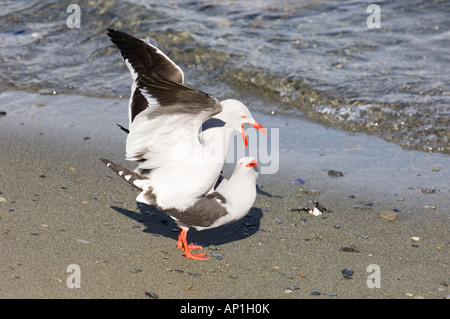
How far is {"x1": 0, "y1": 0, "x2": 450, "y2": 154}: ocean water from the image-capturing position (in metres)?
7.15

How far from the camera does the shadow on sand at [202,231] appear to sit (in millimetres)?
4652

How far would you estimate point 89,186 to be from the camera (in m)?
5.21

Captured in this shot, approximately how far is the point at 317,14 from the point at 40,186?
6.44m

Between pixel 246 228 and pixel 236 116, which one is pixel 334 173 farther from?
pixel 236 116

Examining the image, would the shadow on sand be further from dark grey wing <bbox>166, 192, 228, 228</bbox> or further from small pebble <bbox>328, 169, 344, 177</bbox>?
small pebble <bbox>328, 169, 344, 177</bbox>

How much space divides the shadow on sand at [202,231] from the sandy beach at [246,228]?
0.05 feet

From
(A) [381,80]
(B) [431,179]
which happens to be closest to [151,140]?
(B) [431,179]

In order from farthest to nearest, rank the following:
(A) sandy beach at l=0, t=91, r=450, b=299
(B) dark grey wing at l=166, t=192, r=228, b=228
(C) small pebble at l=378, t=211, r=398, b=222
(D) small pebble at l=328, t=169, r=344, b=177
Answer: (D) small pebble at l=328, t=169, r=344, b=177 → (C) small pebble at l=378, t=211, r=398, b=222 → (B) dark grey wing at l=166, t=192, r=228, b=228 → (A) sandy beach at l=0, t=91, r=450, b=299

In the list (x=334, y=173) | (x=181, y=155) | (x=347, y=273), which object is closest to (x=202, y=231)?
(x=181, y=155)

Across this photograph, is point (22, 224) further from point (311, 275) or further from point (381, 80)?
point (381, 80)

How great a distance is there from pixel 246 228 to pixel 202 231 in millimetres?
384

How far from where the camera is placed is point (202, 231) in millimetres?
4891

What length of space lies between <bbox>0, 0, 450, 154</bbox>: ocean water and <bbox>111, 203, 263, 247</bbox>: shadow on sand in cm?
238

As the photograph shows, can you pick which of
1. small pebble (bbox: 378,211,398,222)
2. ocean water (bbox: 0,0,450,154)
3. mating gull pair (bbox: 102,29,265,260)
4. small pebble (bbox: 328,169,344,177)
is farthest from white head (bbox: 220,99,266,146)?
ocean water (bbox: 0,0,450,154)
